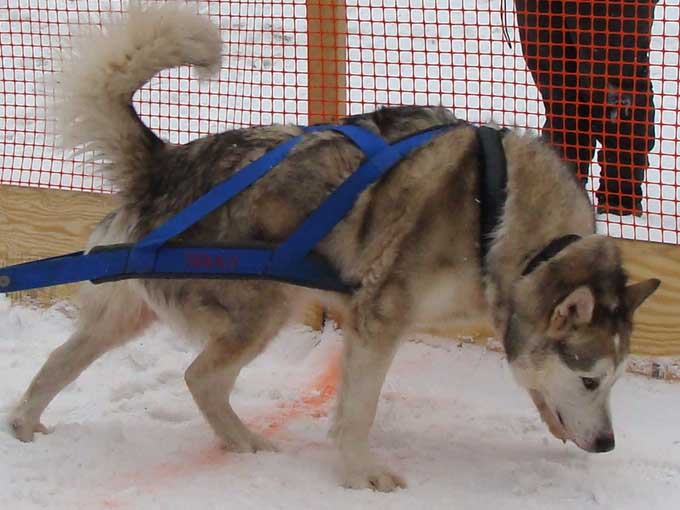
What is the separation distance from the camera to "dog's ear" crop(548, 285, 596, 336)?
10.3 feet

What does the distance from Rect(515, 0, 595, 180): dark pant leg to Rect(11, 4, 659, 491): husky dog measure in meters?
1.49

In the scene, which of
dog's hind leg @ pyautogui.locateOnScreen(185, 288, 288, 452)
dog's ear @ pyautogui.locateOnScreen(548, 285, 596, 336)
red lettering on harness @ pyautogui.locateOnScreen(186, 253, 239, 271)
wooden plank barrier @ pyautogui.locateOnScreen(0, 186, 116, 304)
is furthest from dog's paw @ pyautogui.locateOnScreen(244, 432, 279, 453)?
wooden plank barrier @ pyautogui.locateOnScreen(0, 186, 116, 304)

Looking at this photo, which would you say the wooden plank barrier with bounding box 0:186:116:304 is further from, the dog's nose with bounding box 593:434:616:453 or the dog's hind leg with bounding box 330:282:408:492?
the dog's nose with bounding box 593:434:616:453

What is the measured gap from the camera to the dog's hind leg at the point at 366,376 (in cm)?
343

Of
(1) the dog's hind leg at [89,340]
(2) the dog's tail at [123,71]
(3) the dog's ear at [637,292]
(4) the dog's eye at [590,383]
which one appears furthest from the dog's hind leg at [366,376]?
(2) the dog's tail at [123,71]

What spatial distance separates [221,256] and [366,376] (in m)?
0.69

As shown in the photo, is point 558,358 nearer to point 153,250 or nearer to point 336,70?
point 153,250

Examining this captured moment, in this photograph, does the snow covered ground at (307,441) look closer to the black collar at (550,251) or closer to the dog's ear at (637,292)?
the dog's ear at (637,292)

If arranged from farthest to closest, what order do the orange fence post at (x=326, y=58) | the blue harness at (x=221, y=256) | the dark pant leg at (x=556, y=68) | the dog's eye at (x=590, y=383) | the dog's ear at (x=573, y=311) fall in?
the dark pant leg at (x=556, y=68), the orange fence post at (x=326, y=58), the blue harness at (x=221, y=256), the dog's eye at (x=590, y=383), the dog's ear at (x=573, y=311)

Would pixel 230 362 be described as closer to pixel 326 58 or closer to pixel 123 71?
pixel 123 71

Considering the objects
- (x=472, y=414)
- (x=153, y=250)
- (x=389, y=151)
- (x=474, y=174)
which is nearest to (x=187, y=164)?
(x=153, y=250)

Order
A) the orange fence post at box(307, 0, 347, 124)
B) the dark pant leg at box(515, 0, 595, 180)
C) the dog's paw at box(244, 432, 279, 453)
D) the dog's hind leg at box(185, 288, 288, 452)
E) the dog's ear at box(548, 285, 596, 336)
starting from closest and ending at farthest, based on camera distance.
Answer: the dog's ear at box(548, 285, 596, 336)
the dog's hind leg at box(185, 288, 288, 452)
the dog's paw at box(244, 432, 279, 453)
the orange fence post at box(307, 0, 347, 124)
the dark pant leg at box(515, 0, 595, 180)

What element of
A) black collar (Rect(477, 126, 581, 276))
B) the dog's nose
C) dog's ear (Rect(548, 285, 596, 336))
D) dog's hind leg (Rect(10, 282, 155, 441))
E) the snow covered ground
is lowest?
the snow covered ground

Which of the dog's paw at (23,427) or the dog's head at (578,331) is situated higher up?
the dog's head at (578,331)
